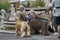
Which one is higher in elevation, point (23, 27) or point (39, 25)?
point (23, 27)

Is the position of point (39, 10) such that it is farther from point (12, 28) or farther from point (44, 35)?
point (44, 35)

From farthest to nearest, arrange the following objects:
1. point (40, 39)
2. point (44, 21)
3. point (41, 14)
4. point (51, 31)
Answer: point (41, 14), point (51, 31), point (44, 21), point (40, 39)

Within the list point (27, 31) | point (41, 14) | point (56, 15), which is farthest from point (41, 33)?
point (56, 15)

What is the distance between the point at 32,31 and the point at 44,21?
906 mm

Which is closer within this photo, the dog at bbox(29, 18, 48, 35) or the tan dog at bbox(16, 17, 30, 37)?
the tan dog at bbox(16, 17, 30, 37)

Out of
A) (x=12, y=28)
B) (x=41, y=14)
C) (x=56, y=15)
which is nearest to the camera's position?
(x=56, y=15)

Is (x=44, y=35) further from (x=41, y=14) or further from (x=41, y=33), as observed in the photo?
(x=41, y=14)

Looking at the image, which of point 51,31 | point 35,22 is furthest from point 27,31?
point 51,31

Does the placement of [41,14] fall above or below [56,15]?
below

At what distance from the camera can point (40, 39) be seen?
11.2 meters

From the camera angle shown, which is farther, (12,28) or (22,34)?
(12,28)

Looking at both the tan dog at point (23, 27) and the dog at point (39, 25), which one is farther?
the dog at point (39, 25)

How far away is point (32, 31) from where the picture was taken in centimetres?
1341

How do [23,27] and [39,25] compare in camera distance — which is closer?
[23,27]
